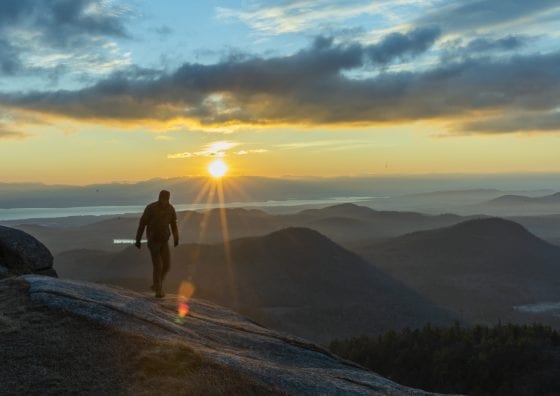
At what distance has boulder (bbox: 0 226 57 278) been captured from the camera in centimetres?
1991

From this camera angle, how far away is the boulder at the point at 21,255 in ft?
65.3

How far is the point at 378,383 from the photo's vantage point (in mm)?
12367

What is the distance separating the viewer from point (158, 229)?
17.1 m

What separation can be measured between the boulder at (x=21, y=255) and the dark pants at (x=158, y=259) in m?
5.85

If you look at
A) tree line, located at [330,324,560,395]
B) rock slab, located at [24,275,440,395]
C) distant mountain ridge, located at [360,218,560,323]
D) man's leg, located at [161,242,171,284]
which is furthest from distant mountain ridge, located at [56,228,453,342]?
rock slab, located at [24,275,440,395]

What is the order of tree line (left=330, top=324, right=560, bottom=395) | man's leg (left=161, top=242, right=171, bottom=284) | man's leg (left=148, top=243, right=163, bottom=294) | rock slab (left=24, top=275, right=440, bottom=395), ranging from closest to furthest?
rock slab (left=24, top=275, right=440, bottom=395)
man's leg (left=148, top=243, right=163, bottom=294)
man's leg (left=161, top=242, right=171, bottom=284)
tree line (left=330, top=324, right=560, bottom=395)

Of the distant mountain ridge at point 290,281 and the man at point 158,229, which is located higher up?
the man at point 158,229

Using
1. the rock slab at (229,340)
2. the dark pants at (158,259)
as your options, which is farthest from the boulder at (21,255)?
the dark pants at (158,259)

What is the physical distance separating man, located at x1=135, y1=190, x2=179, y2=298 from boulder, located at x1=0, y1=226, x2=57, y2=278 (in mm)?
5714

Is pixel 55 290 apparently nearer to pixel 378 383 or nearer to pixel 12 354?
pixel 12 354

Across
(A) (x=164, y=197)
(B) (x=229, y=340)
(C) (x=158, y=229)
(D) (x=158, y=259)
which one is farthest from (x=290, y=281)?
(B) (x=229, y=340)

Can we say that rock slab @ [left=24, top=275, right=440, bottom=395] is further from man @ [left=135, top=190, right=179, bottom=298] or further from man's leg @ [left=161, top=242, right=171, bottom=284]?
man's leg @ [left=161, top=242, right=171, bottom=284]

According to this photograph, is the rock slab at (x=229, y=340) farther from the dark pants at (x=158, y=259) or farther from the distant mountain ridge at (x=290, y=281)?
the distant mountain ridge at (x=290, y=281)

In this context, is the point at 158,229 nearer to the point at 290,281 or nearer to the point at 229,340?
the point at 229,340
